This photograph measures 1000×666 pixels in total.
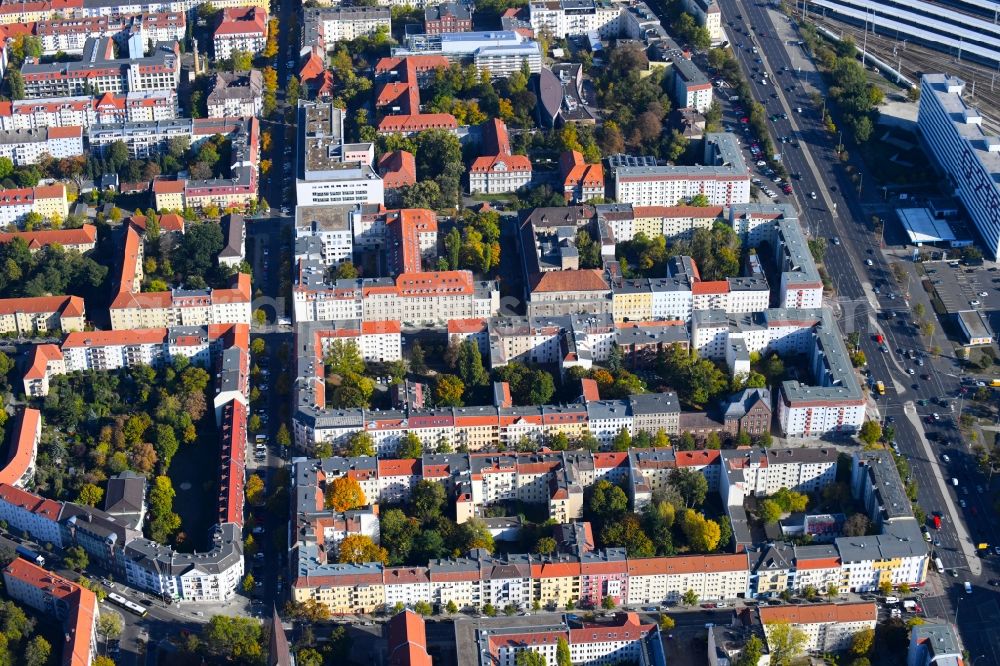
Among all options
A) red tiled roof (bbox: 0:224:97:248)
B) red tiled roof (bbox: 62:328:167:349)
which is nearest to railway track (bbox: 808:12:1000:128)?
red tiled roof (bbox: 0:224:97:248)

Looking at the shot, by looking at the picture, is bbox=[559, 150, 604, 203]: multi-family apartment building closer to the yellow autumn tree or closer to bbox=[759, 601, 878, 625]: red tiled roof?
the yellow autumn tree

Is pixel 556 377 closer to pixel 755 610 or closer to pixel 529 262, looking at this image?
pixel 529 262

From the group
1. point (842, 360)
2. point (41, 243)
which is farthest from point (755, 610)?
point (41, 243)

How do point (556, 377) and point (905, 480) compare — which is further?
point (556, 377)

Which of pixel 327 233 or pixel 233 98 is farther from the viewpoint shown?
pixel 233 98

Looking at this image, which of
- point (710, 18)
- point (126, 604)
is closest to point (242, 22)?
point (710, 18)

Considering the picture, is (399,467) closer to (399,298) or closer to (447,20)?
(399,298)

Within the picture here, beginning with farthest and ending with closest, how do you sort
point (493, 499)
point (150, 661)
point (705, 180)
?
1. point (705, 180)
2. point (493, 499)
3. point (150, 661)

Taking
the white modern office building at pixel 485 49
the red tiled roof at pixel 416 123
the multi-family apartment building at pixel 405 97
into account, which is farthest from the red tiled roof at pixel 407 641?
the white modern office building at pixel 485 49
